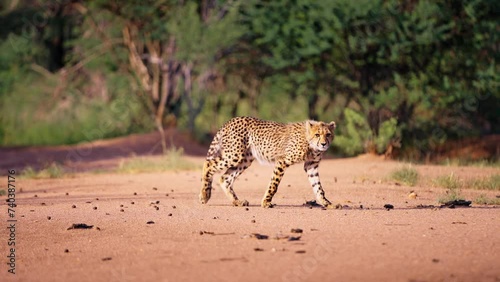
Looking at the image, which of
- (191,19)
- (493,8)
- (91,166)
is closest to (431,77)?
(493,8)

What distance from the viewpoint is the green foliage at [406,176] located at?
16534 mm

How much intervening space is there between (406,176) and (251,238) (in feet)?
24.1

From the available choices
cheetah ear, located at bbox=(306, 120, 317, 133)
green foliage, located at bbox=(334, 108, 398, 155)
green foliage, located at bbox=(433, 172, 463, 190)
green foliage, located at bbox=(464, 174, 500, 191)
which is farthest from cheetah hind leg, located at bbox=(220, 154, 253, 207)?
green foliage, located at bbox=(334, 108, 398, 155)

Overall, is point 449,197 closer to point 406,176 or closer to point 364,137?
point 406,176

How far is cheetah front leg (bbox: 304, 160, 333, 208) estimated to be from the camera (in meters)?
12.8

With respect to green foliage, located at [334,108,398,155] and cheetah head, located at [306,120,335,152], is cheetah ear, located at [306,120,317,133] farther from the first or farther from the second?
green foliage, located at [334,108,398,155]

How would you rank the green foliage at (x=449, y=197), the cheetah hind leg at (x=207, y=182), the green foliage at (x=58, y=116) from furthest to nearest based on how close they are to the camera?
the green foliage at (x=58, y=116), the cheetah hind leg at (x=207, y=182), the green foliage at (x=449, y=197)

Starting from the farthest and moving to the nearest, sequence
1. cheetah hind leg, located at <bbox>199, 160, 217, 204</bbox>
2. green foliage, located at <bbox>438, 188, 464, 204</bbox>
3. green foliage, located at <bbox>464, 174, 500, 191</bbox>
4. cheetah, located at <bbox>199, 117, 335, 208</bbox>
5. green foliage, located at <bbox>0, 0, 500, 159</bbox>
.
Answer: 1. green foliage, located at <bbox>0, 0, 500, 159</bbox>
2. green foliage, located at <bbox>464, 174, 500, 191</bbox>
3. cheetah hind leg, located at <bbox>199, 160, 217, 204</bbox>
4. green foliage, located at <bbox>438, 188, 464, 204</bbox>
5. cheetah, located at <bbox>199, 117, 335, 208</bbox>

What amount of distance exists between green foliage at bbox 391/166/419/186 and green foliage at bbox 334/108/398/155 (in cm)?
525

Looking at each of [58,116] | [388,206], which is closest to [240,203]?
[388,206]

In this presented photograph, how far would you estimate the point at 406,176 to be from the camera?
16.8 metres

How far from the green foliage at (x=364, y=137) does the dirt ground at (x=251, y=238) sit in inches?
266

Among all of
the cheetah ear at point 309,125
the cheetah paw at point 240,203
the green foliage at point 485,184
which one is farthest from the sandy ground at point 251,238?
the cheetah ear at point 309,125

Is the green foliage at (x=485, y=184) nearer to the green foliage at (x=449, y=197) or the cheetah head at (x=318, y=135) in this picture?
the green foliage at (x=449, y=197)
